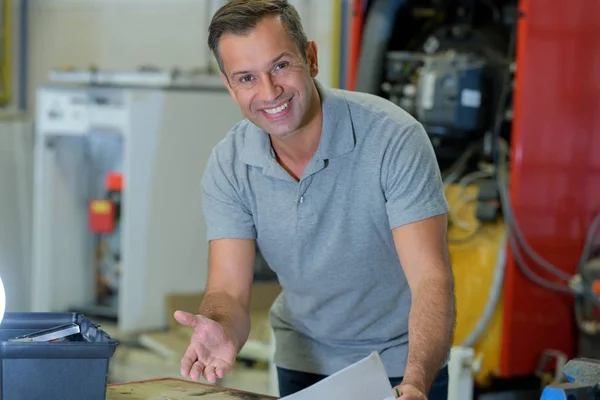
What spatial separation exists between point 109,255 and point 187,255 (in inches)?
18.4

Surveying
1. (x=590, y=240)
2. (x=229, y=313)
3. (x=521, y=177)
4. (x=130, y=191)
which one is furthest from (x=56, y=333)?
(x=130, y=191)

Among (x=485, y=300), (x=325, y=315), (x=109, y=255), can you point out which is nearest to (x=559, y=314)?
(x=485, y=300)

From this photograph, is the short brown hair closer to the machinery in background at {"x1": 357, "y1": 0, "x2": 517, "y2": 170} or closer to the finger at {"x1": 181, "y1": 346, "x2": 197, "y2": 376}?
the finger at {"x1": 181, "y1": 346, "x2": 197, "y2": 376}

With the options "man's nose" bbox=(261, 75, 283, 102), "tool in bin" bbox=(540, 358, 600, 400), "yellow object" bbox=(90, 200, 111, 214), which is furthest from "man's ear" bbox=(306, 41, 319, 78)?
"yellow object" bbox=(90, 200, 111, 214)

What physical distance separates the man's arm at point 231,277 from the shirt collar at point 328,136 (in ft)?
0.53

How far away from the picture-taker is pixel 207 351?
1.45m

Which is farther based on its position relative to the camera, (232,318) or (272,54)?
(232,318)

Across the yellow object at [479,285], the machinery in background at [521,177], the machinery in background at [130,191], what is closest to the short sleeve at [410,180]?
the machinery in background at [521,177]

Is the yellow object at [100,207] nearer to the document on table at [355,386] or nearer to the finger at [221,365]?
the finger at [221,365]

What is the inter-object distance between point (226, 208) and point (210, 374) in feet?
1.20

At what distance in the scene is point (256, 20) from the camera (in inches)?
59.6

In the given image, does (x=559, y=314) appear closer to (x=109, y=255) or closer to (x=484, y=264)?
(x=484, y=264)

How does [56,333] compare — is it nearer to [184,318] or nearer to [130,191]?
[184,318]

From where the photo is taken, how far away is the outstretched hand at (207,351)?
4.61 feet
